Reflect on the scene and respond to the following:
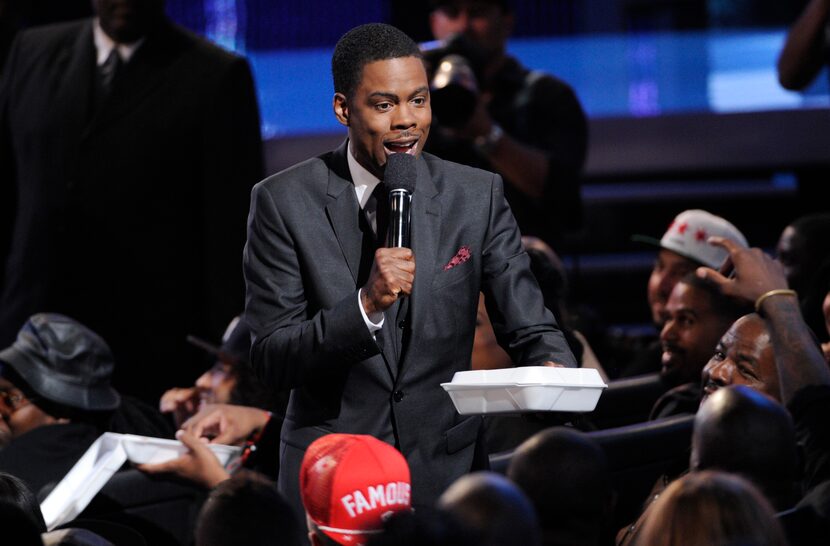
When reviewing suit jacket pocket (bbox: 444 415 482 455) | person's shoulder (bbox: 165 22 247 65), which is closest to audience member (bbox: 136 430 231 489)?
suit jacket pocket (bbox: 444 415 482 455)

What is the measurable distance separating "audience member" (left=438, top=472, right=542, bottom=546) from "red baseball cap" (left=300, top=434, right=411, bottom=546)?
173 mm

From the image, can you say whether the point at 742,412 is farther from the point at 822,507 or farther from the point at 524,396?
the point at 524,396

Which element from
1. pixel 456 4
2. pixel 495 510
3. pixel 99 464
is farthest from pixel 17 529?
pixel 456 4

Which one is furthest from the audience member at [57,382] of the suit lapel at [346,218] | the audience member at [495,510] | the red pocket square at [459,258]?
the audience member at [495,510]

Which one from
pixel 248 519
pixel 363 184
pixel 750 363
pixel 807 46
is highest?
pixel 363 184

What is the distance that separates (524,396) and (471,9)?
281 centimetres

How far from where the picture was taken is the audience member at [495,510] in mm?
1577

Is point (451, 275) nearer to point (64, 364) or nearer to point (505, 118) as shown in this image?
point (64, 364)

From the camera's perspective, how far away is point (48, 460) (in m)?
3.02

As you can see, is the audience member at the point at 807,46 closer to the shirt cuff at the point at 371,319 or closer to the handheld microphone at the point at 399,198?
the handheld microphone at the point at 399,198

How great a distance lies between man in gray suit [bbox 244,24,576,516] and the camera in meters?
2.11

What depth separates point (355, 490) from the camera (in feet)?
5.87

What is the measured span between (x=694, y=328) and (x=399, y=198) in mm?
1726

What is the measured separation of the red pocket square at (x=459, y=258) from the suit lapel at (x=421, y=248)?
3cm
